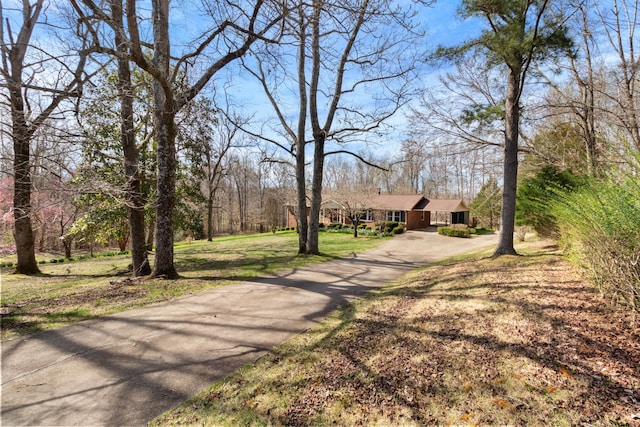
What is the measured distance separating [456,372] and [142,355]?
3.60m

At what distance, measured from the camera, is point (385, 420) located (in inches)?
93.4

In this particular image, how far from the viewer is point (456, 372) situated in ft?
9.42

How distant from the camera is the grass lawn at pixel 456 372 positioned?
235 cm

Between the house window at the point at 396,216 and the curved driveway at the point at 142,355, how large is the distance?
25.4m

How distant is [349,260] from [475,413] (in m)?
9.06

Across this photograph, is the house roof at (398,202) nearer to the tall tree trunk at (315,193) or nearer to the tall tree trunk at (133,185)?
the tall tree trunk at (315,193)

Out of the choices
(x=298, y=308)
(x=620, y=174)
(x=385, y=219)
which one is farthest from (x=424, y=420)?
(x=385, y=219)

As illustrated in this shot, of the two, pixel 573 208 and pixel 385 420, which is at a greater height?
pixel 573 208

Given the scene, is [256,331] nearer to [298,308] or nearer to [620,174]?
[298,308]

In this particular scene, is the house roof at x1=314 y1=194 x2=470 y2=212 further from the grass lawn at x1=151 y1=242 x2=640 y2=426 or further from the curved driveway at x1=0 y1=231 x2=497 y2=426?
the grass lawn at x1=151 y1=242 x2=640 y2=426

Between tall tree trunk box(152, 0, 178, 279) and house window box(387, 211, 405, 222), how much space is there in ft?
85.4

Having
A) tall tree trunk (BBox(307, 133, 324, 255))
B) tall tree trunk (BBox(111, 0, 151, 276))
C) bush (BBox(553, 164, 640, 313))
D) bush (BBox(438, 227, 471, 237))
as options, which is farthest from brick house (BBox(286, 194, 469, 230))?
bush (BBox(553, 164, 640, 313))

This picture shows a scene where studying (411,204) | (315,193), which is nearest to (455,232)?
(411,204)

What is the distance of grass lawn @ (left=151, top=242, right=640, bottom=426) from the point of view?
2350 mm
